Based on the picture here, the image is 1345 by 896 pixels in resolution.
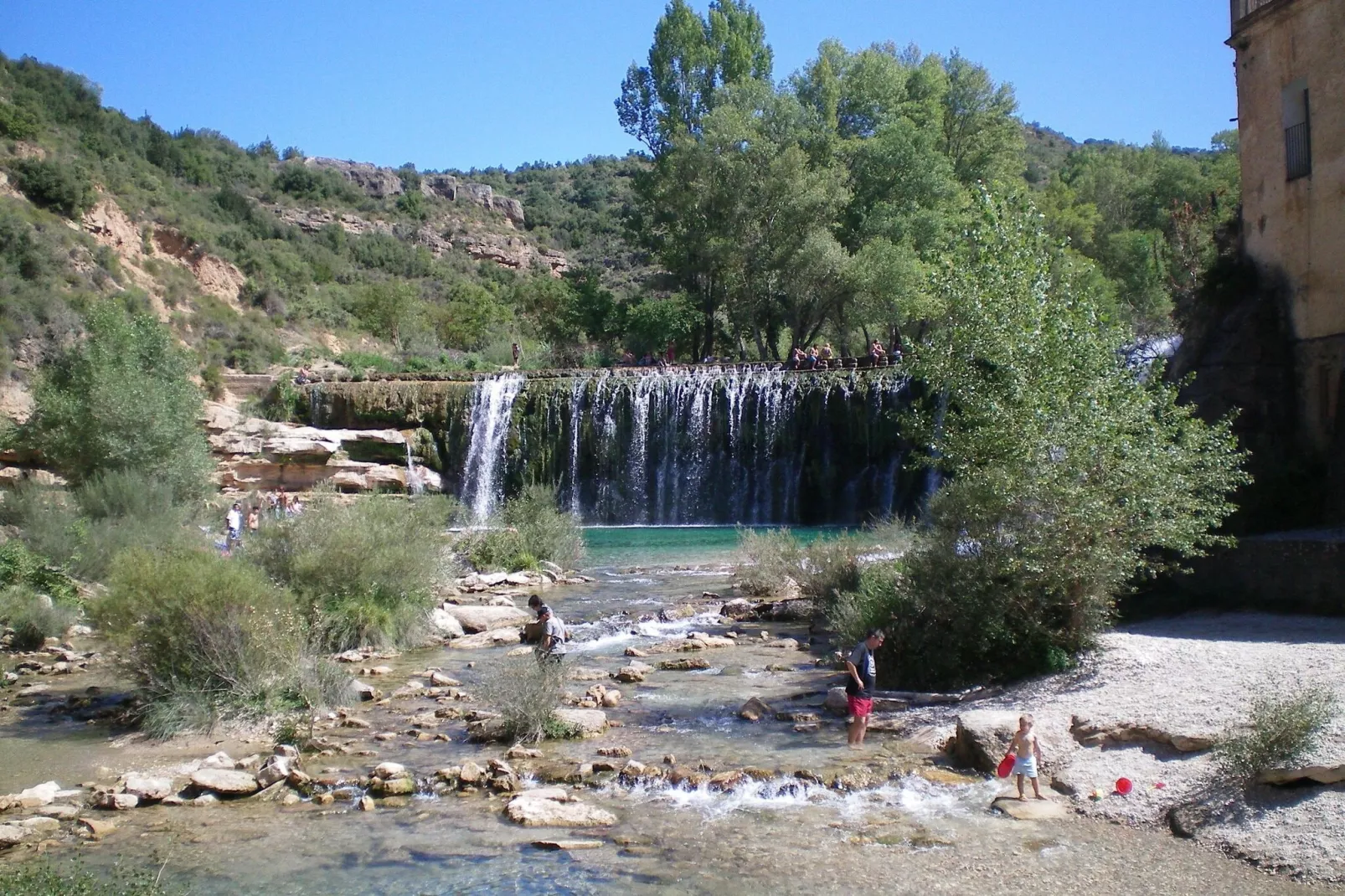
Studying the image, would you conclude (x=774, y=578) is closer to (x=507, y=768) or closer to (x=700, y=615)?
(x=700, y=615)

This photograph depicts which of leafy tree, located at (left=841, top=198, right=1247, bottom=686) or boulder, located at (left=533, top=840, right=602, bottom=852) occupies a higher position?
leafy tree, located at (left=841, top=198, right=1247, bottom=686)

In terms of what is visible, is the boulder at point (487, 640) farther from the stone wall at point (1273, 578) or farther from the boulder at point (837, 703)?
the stone wall at point (1273, 578)

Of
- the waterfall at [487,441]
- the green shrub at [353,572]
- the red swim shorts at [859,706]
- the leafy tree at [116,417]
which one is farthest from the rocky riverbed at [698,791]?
the waterfall at [487,441]

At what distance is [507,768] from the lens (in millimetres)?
8891

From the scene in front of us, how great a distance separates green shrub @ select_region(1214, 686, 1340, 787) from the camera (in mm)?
7371

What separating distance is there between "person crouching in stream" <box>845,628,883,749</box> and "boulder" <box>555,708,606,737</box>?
2317 millimetres

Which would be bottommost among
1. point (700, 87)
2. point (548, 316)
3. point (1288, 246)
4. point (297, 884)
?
point (297, 884)

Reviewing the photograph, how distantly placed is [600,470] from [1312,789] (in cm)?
2718

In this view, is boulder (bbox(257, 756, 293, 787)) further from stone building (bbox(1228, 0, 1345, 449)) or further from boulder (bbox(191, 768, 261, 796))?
stone building (bbox(1228, 0, 1345, 449))

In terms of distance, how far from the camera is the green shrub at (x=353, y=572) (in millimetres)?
14117

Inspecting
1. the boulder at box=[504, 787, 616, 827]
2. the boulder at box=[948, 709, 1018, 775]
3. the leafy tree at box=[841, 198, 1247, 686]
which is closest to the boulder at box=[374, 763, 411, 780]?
the boulder at box=[504, 787, 616, 827]

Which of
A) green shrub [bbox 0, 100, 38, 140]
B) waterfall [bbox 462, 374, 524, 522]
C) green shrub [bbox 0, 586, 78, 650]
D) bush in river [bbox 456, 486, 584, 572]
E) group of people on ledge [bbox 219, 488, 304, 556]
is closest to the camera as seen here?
green shrub [bbox 0, 586, 78, 650]

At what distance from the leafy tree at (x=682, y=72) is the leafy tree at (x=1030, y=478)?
109 ft

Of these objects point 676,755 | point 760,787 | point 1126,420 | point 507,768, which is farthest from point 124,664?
point 1126,420
